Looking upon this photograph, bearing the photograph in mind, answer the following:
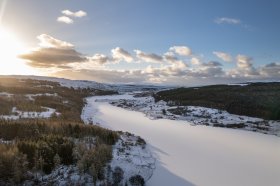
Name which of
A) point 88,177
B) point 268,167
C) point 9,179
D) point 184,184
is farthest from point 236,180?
point 9,179

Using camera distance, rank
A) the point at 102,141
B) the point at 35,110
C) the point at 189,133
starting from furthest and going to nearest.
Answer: the point at 35,110
the point at 189,133
the point at 102,141

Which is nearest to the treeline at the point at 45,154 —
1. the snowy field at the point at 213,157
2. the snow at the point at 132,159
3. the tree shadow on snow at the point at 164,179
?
the snow at the point at 132,159

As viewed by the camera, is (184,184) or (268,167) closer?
(184,184)

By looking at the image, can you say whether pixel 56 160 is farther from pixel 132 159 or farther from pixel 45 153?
pixel 132 159

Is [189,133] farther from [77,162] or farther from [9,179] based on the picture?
[9,179]

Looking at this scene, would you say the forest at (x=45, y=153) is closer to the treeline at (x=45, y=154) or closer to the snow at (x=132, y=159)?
the treeline at (x=45, y=154)

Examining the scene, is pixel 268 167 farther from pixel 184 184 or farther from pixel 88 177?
pixel 88 177

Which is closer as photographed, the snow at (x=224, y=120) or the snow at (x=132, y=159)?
the snow at (x=132, y=159)

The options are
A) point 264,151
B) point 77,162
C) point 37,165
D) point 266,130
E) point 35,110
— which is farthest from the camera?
point 35,110
